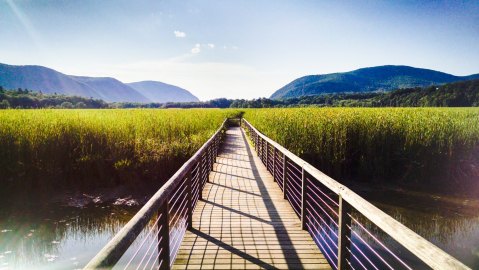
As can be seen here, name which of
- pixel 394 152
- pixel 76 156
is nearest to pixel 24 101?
pixel 76 156

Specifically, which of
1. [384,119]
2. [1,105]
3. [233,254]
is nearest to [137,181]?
[233,254]

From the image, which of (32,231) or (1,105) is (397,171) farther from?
(1,105)

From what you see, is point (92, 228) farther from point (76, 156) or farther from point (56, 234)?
point (76, 156)

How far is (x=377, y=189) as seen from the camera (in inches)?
415

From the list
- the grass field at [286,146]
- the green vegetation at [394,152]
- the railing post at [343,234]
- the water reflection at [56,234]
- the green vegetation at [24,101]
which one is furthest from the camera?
the green vegetation at [24,101]

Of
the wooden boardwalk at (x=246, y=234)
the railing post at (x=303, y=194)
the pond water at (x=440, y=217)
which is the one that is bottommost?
the pond water at (x=440, y=217)

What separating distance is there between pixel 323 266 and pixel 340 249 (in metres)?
0.69

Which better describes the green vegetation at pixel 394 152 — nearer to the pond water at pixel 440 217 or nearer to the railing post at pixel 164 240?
the pond water at pixel 440 217

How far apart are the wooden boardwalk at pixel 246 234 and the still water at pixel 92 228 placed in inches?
87.8

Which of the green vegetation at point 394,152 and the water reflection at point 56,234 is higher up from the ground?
the green vegetation at point 394,152

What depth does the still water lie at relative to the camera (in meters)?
6.06

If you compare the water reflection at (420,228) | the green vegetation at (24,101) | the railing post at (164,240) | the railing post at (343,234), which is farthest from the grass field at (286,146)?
the green vegetation at (24,101)

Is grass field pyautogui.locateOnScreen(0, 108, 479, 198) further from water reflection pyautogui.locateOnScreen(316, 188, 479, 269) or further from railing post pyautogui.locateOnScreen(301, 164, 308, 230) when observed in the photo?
railing post pyautogui.locateOnScreen(301, 164, 308, 230)

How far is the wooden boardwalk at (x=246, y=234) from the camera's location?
369cm
